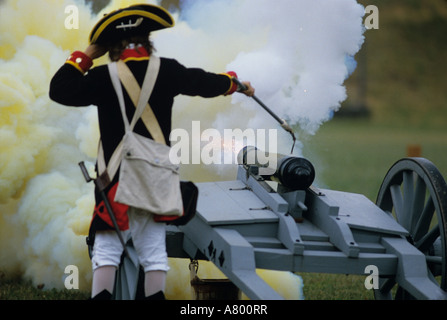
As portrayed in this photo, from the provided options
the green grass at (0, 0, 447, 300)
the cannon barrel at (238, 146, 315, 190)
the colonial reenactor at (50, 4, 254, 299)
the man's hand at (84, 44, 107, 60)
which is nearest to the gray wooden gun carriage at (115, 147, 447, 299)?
the cannon barrel at (238, 146, 315, 190)

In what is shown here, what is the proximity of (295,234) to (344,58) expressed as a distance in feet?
6.76

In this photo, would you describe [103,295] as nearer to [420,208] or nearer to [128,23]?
[128,23]

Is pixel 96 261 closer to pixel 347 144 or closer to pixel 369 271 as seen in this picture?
pixel 369 271

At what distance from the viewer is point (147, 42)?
4121 millimetres

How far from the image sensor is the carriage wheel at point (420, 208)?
462 centimetres

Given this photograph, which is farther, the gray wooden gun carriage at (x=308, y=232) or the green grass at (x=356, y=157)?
the green grass at (x=356, y=157)

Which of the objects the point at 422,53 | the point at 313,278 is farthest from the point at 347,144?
the point at 313,278

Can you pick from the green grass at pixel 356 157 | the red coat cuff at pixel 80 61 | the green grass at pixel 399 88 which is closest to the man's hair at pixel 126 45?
the red coat cuff at pixel 80 61

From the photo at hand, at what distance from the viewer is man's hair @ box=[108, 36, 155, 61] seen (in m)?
4.09

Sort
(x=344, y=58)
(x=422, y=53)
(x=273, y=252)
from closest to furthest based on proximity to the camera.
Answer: (x=273, y=252) < (x=344, y=58) < (x=422, y=53)

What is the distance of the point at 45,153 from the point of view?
21.5 ft

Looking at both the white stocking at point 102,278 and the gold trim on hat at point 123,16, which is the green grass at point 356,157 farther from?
the gold trim on hat at point 123,16
